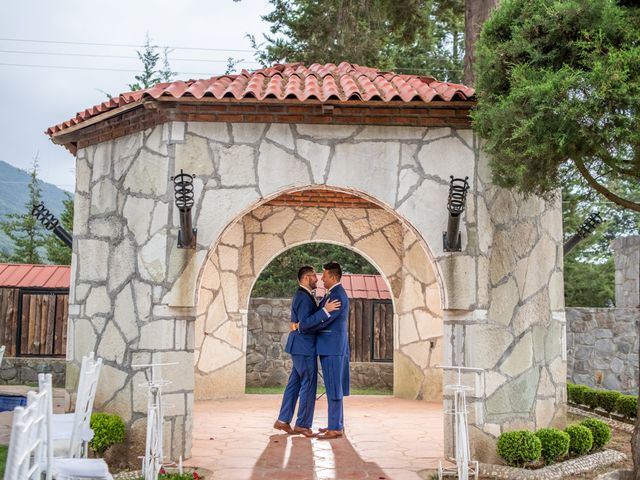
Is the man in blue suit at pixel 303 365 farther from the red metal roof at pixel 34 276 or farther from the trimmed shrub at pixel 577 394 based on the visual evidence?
the red metal roof at pixel 34 276

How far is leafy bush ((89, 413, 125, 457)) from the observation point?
23.0 ft

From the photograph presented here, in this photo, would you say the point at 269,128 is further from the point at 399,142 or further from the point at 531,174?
the point at 531,174

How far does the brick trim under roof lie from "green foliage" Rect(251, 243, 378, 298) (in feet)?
45.6

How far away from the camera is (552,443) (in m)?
7.12

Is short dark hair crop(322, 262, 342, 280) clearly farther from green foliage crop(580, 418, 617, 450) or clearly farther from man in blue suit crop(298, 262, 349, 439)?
green foliage crop(580, 418, 617, 450)

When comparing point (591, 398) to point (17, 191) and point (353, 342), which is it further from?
point (17, 191)

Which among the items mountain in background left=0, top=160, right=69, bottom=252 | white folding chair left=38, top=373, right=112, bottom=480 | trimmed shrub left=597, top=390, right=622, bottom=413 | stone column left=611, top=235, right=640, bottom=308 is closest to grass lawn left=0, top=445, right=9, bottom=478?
white folding chair left=38, top=373, right=112, bottom=480

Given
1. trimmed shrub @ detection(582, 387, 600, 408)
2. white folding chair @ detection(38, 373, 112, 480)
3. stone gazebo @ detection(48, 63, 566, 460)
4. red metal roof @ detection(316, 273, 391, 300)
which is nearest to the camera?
white folding chair @ detection(38, 373, 112, 480)

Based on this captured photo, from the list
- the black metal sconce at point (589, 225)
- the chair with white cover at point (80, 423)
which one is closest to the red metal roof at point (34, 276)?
the chair with white cover at point (80, 423)

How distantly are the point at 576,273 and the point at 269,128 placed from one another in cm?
1395

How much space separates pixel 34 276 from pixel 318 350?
7.33 m

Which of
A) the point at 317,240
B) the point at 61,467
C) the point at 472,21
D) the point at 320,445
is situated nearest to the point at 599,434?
the point at 320,445

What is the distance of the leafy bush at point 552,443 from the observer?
713cm

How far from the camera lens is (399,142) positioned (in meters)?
7.57
